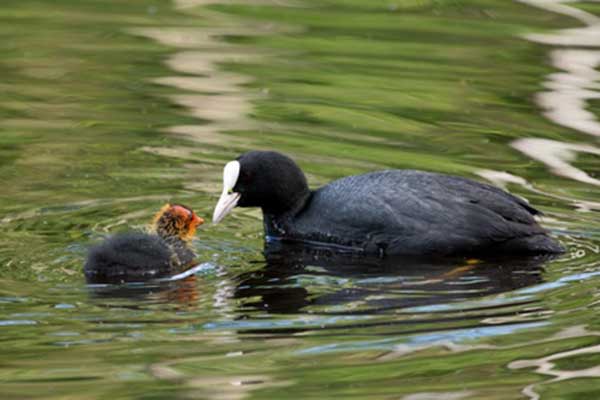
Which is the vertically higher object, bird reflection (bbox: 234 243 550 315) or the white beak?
the white beak

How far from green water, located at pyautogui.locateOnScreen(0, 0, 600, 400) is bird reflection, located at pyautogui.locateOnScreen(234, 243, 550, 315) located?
0.02m

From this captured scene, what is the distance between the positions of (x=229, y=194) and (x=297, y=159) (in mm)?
1499

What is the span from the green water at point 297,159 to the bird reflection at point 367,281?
0.07 feet

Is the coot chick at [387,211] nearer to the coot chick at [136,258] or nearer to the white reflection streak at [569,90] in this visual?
the coot chick at [136,258]

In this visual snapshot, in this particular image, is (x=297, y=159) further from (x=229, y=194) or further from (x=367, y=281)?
(x=367, y=281)

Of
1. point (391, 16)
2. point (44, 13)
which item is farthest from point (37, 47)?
point (391, 16)

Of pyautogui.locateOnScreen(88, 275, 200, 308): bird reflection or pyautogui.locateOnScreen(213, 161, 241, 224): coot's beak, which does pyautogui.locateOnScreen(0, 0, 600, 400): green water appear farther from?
pyautogui.locateOnScreen(213, 161, 241, 224): coot's beak

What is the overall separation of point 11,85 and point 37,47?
4.24ft

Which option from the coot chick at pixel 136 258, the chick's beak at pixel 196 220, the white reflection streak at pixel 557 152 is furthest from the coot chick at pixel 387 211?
the white reflection streak at pixel 557 152

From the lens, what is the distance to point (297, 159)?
9.68 m

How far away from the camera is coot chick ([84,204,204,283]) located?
282 inches

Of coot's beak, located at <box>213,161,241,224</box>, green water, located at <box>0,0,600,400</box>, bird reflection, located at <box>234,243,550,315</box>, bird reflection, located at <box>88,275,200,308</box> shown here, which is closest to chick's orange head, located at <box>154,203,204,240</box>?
green water, located at <box>0,0,600,400</box>

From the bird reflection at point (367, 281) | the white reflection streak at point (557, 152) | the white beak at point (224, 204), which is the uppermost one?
the white beak at point (224, 204)

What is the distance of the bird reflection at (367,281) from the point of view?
683cm
